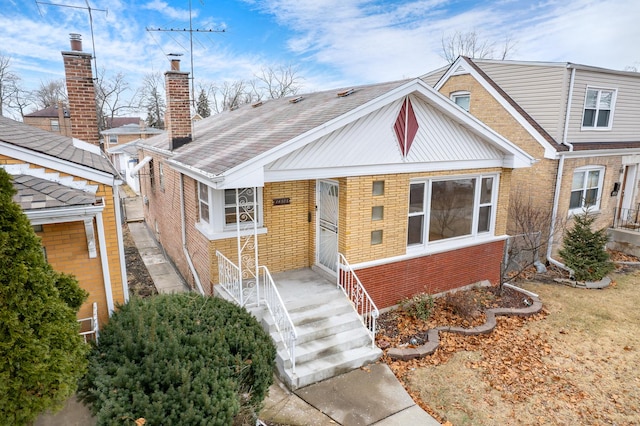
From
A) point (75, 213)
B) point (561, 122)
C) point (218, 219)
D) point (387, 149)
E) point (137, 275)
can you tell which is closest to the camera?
point (75, 213)

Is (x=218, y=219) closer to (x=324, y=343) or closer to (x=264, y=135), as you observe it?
(x=264, y=135)

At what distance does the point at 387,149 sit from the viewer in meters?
8.15

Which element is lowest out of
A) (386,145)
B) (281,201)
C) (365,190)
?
(281,201)

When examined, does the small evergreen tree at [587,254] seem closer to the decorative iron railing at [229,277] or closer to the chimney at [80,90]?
the decorative iron railing at [229,277]

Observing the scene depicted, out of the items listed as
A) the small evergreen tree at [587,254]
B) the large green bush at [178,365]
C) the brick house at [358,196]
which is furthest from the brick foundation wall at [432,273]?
the large green bush at [178,365]

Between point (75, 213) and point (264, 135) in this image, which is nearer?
point (75, 213)

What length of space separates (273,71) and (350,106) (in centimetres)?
4345

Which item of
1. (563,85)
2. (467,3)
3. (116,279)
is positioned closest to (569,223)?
(563,85)

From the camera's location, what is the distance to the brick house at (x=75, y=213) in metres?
5.52

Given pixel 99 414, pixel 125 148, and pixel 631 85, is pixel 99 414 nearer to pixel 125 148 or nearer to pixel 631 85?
pixel 631 85

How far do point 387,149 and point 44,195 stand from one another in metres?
6.04

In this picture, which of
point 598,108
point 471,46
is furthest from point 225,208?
point 471,46

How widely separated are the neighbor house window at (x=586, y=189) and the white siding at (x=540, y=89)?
203 cm

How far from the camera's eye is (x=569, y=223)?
44.4ft
